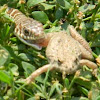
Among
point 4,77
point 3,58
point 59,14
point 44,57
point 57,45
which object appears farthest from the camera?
point 59,14

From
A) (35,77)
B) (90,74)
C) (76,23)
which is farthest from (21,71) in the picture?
(76,23)

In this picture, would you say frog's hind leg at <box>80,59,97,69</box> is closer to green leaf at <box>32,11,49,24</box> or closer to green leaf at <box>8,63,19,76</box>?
green leaf at <box>8,63,19,76</box>

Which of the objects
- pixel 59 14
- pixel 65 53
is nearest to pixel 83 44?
pixel 65 53

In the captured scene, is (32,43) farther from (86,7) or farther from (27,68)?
(86,7)

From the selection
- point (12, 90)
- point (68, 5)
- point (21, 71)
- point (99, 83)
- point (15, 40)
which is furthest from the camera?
A: point (68, 5)

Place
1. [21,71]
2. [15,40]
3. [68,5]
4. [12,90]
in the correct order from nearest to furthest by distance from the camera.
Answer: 1. [12,90]
2. [21,71]
3. [15,40]
4. [68,5]

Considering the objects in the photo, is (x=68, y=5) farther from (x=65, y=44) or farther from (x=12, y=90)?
(x=12, y=90)

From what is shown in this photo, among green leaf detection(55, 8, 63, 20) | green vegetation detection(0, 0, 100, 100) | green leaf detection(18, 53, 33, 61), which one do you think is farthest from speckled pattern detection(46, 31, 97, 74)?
green leaf detection(55, 8, 63, 20)
